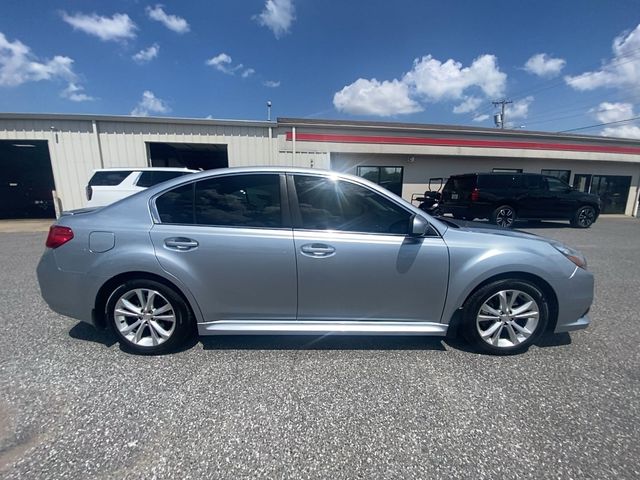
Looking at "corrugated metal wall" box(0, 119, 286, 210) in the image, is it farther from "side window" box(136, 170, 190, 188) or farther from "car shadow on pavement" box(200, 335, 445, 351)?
"car shadow on pavement" box(200, 335, 445, 351)

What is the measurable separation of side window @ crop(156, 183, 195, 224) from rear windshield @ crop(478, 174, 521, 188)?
9401mm

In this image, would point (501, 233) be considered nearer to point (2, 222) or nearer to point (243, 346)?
point (243, 346)

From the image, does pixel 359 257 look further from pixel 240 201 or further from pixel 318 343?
pixel 240 201

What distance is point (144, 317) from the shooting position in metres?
2.61

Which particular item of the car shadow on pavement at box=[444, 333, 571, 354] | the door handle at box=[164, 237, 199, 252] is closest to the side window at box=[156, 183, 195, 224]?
the door handle at box=[164, 237, 199, 252]

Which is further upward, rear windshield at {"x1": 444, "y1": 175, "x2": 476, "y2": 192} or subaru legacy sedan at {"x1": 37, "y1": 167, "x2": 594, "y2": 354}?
rear windshield at {"x1": 444, "y1": 175, "x2": 476, "y2": 192}

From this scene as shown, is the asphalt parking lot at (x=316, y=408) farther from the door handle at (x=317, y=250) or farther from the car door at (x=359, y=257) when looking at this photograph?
the door handle at (x=317, y=250)

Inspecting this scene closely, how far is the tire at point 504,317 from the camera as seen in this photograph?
2.62m

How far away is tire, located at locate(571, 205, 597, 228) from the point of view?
34.5ft

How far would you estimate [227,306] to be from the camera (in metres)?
2.57

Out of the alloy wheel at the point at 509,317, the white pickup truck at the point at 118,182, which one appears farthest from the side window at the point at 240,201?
the white pickup truck at the point at 118,182

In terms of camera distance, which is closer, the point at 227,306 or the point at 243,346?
the point at 227,306

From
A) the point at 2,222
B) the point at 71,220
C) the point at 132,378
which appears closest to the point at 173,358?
the point at 132,378

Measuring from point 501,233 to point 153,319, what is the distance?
3.31 metres
